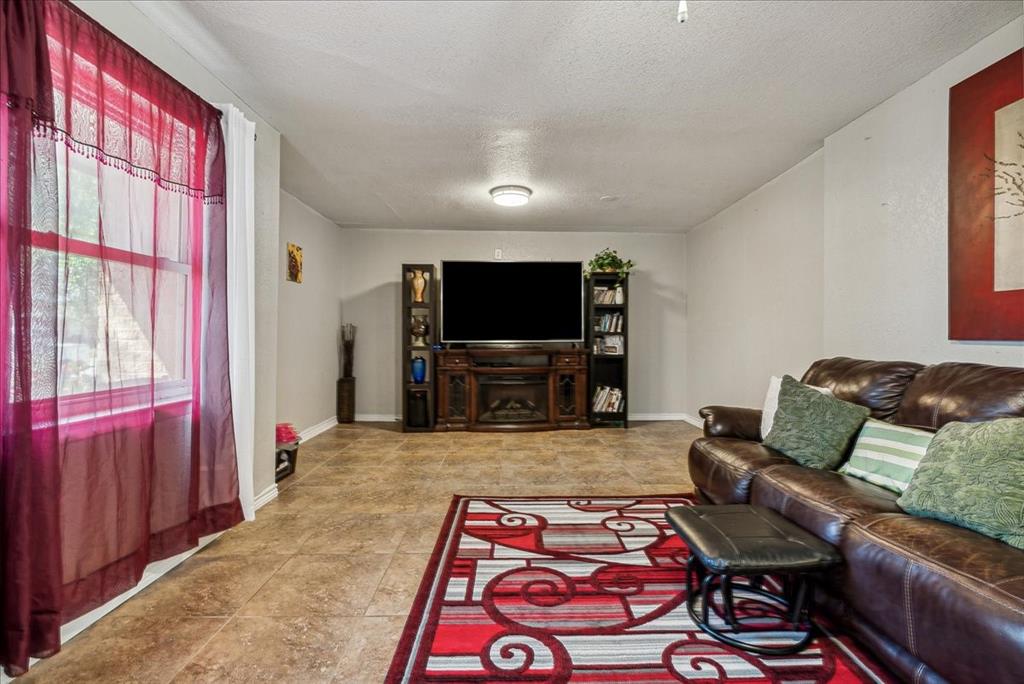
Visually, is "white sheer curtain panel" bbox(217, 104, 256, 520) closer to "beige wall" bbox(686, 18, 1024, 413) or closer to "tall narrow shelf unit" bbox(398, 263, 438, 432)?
"tall narrow shelf unit" bbox(398, 263, 438, 432)

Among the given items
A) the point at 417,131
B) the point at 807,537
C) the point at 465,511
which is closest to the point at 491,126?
the point at 417,131

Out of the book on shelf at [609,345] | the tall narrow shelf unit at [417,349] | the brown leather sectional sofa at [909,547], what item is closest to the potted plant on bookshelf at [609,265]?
the book on shelf at [609,345]

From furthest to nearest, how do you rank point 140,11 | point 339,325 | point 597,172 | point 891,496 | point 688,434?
point 339,325
point 688,434
point 597,172
point 140,11
point 891,496

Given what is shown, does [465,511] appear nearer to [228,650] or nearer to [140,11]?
[228,650]

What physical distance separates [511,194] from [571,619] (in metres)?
3.32

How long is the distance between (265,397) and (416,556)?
4.75ft

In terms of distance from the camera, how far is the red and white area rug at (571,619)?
138 centimetres

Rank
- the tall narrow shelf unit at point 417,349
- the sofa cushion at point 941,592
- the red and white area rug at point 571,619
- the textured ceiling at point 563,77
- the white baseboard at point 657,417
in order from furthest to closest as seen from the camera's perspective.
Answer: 1. the white baseboard at point 657,417
2. the tall narrow shelf unit at point 417,349
3. the textured ceiling at point 563,77
4. the red and white area rug at point 571,619
5. the sofa cushion at point 941,592

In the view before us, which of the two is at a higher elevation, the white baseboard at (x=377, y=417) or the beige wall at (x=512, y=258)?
the beige wall at (x=512, y=258)

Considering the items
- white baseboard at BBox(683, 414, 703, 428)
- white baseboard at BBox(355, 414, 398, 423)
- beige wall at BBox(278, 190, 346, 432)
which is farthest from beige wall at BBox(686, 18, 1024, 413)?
beige wall at BBox(278, 190, 346, 432)

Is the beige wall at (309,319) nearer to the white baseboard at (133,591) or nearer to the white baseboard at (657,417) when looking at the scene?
the white baseboard at (133,591)

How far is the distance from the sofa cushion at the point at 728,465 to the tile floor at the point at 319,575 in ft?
1.86

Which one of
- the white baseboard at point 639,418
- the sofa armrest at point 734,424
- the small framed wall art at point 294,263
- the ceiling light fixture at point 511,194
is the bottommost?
the white baseboard at point 639,418

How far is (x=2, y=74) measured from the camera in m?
1.20
